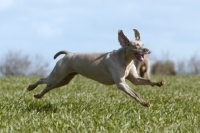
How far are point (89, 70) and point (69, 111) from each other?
0.78 metres

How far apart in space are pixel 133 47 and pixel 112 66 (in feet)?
1.57

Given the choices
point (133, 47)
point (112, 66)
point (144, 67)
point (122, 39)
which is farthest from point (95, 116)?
point (144, 67)

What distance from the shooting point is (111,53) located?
956 cm

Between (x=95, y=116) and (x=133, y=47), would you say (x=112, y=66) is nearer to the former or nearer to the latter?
(x=133, y=47)

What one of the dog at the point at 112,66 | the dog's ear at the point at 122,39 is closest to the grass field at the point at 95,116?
the dog at the point at 112,66

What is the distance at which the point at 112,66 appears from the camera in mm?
9359

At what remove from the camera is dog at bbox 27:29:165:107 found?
9.19 meters

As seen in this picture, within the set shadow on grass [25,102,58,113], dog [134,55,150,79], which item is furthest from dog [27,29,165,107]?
dog [134,55,150,79]

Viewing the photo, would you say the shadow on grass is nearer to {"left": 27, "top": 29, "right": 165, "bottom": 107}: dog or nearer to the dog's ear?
{"left": 27, "top": 29, "right": 165, "bottom": 107}: dog

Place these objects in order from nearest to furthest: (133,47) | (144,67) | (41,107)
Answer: (133,47)
(41,107)
(144,67)

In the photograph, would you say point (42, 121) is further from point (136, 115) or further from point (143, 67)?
point (143, 67)

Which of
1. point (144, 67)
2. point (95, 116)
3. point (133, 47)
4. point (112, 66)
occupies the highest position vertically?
point (133, 47)

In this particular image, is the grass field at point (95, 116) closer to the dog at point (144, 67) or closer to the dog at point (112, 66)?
the dog at point (112, 66)

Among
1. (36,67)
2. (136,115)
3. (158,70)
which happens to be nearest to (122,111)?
(136,115)
